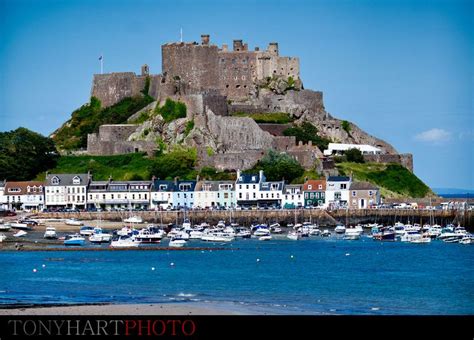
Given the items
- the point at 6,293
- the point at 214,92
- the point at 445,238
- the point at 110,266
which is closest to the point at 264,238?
the point at 445,238

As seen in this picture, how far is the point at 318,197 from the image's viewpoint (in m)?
66.8

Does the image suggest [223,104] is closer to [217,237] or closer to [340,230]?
[340,230]

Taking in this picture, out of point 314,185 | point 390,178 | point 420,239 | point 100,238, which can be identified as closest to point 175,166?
point 314,185

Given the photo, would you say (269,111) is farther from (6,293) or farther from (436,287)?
(6,293)

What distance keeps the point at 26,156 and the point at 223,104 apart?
13.5 m

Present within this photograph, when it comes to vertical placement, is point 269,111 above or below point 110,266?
above

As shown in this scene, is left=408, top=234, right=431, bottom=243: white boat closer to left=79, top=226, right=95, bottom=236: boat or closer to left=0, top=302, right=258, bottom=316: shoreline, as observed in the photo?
left=79, top=226, right=95, bottom=236: boat

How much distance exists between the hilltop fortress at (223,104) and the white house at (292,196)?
4278 millimetres

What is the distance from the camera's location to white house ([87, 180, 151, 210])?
69.3 meters

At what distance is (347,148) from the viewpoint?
3004 inches

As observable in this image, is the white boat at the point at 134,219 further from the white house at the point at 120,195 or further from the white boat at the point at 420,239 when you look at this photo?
the white boat at the point at 420,239

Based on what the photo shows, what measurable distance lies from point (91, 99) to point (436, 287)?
1964 inches

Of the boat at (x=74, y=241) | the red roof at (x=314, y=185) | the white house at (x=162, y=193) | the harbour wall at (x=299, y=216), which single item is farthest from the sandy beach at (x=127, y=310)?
the white house at (x=162, y=193)

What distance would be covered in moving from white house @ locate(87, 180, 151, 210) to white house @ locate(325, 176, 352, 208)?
11127 mm
